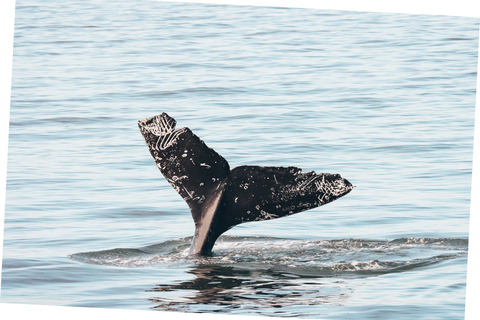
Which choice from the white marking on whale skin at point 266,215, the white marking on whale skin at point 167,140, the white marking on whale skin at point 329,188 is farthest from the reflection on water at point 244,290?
the white marking on whale skin at point 167,140

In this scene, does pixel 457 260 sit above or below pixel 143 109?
below

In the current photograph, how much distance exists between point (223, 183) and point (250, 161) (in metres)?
5.68

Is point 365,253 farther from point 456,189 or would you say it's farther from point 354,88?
point 354,88

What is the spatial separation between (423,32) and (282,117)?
16228 millimetres

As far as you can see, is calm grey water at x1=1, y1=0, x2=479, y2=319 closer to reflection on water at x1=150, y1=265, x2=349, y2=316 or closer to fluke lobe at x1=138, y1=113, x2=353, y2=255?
reflection on water at x1=150, y1=265, x2=349, y2=316

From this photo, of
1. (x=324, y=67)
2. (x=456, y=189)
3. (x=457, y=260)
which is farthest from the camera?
(x=324, y=67)

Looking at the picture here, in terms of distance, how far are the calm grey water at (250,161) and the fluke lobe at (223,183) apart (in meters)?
0.67

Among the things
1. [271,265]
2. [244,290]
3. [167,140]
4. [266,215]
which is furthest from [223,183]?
[244,290]

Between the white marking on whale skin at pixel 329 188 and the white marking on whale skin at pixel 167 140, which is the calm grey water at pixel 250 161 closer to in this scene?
the white marking on whale skin at pixel 329 188

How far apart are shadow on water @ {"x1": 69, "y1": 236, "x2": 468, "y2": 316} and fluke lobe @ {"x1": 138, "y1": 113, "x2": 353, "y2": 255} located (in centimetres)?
64

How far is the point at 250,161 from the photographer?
15.6 m

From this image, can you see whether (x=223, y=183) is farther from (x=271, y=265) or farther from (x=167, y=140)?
(x=271, y=265)

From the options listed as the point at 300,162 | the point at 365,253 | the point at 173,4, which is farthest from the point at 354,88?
the point at 173,4

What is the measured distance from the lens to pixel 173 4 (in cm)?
4472
